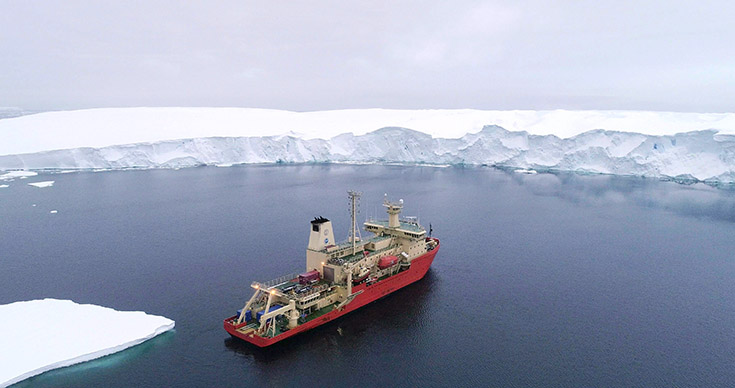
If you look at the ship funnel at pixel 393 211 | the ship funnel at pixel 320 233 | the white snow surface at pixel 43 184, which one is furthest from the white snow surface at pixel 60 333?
the white snow surface at pixel 43 184

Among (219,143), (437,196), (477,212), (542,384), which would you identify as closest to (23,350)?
(542,384)

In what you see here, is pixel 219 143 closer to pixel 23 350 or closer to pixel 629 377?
pixel 23 350

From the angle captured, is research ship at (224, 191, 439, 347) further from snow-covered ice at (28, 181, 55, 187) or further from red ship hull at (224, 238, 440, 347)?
snow-covered ice at (28, 181, 55, 187)

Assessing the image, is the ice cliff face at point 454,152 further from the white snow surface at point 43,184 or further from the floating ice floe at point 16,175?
the white snow surface at point 43,184

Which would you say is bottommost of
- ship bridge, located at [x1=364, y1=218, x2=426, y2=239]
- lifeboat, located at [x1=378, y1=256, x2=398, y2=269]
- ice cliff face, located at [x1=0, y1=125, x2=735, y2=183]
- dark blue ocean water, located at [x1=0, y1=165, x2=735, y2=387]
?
dark blue ocean water, located at [x1=0, y1=165, x2=735, y2=387]

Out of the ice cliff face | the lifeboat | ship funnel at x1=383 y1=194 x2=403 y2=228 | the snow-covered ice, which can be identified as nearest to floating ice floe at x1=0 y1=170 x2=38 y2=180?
the ice cliff face

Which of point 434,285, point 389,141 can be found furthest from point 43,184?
point 434,285
